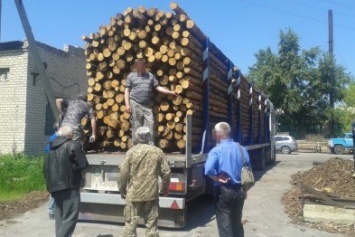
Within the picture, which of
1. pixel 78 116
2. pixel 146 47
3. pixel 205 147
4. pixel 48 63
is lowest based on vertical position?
pixel 205 147

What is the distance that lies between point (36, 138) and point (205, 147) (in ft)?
25.6

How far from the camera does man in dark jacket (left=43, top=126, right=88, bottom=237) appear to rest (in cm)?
568

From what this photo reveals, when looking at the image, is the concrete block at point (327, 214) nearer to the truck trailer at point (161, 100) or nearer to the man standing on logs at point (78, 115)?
the truck trailer at point (161, 100)

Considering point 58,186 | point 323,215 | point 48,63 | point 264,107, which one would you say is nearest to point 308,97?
point 264,107

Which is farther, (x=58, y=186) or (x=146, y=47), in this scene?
(x=146, y=47)

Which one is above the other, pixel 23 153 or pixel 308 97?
pixel 308 97

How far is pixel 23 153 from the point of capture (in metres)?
13.3

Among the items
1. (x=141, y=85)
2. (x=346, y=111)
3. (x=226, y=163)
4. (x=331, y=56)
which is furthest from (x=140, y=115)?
(x=331, y=56)

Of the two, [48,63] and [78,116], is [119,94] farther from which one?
[48,63]

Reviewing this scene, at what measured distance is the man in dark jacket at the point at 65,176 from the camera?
5.68 metres

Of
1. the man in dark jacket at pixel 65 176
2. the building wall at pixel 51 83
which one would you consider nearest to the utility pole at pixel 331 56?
the building wall at pixel 51 83

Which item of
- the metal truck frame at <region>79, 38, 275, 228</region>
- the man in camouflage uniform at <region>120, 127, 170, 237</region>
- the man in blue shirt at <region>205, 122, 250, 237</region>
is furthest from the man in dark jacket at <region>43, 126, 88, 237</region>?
the man in blue shirt at <region>205, 122, 250, 237</region>

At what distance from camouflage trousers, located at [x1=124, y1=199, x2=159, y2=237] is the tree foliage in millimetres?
41938

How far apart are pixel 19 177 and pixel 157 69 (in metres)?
5.77
